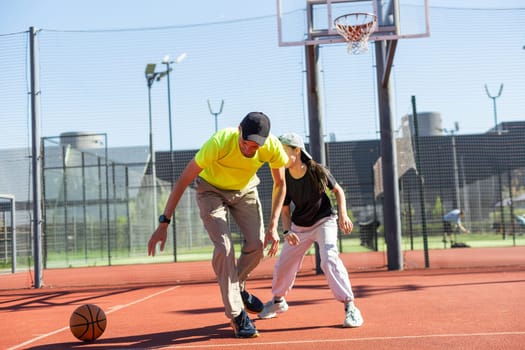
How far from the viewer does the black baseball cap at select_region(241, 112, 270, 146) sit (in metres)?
4.67

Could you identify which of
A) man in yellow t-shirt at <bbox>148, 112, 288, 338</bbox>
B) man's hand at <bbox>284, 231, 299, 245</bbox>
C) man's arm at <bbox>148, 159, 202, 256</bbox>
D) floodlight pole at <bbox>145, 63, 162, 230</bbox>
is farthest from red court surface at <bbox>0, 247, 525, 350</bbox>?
floodlight pole at <bbox>145, 63, 162, 230</bbox>

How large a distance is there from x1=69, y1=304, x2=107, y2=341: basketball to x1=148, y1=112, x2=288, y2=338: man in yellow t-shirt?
44.9 inches

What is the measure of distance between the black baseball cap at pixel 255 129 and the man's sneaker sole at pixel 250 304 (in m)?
1.81

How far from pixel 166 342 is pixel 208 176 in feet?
4.80

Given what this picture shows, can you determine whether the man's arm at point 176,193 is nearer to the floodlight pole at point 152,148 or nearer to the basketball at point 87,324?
the basketball at point 87,324

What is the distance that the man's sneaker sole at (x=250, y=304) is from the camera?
584 centimetres

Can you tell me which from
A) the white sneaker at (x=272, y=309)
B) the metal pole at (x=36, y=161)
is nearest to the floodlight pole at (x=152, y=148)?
the metal pole at (x=36, y=161)

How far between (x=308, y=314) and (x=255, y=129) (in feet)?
8.78

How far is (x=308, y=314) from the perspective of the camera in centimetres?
652

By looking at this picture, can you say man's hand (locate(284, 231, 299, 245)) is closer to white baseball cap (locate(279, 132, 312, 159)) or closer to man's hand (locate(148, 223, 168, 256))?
white baseball cap (locate(279, 132, 312, 159))

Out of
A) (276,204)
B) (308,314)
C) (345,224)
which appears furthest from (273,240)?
(308,314)

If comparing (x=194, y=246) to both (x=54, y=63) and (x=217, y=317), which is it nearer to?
(x=54, y=63)

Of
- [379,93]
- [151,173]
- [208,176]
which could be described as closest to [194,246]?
[151,173]

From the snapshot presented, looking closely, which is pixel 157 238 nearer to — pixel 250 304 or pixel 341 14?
pixel 250 304
